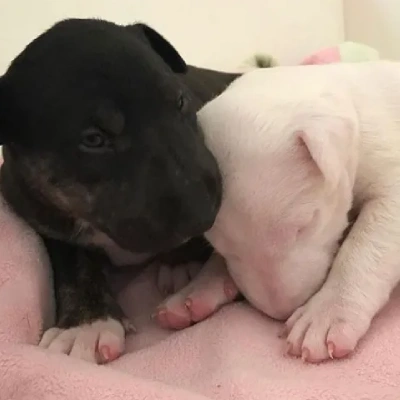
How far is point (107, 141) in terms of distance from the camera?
164 cm

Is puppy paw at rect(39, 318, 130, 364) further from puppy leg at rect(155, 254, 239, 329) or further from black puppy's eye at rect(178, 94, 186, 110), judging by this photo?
black puppy's eye at rect(178, 94, 186, 110)

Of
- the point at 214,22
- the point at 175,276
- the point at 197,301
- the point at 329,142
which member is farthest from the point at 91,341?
the point at 214,22

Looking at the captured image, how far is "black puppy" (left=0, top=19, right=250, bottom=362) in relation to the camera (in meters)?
1.59

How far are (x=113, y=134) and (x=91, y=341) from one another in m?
0.44

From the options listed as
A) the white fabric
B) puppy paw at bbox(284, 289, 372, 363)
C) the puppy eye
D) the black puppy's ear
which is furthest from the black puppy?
the white fabric

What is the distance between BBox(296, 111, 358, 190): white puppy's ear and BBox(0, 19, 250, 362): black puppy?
7.8 inches

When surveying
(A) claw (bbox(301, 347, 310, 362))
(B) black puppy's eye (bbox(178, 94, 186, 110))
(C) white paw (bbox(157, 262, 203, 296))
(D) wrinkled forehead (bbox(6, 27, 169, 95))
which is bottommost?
(C) white paw (bbox(157, 262, 203, 296))

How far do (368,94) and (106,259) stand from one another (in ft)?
2.49

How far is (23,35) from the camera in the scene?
292cm

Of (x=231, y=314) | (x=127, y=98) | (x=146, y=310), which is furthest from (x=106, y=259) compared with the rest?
(x=127, y=98)

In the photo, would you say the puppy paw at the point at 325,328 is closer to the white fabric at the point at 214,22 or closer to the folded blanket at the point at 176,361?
the folded blanket at the point at 176,361

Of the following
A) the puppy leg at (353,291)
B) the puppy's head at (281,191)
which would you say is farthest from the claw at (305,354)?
the puppy's head at (281,191)

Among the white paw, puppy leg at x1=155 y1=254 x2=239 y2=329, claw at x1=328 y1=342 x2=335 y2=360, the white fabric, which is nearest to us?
claw at x1=328 y1=342 x2=335 y2=360

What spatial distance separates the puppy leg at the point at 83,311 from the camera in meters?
1.70
